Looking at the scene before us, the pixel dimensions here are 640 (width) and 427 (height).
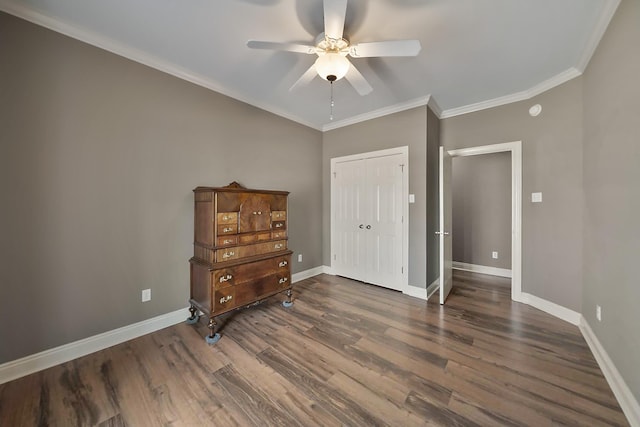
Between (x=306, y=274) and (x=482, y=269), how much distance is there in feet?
10.8

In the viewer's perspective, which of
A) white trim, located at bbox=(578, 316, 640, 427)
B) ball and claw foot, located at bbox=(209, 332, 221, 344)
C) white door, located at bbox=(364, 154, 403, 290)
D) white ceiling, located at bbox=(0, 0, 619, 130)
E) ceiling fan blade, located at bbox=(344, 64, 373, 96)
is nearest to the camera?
white trim, located at bbox=(578, 316, 640, 427)

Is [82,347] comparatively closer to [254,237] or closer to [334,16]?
[254,237]

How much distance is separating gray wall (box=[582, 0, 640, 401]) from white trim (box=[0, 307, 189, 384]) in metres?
3.55

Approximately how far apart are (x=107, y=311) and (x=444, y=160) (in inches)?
154

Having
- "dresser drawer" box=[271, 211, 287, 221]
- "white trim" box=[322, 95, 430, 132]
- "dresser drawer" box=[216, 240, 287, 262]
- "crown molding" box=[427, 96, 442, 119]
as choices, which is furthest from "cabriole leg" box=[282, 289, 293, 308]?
"crown molding" box=[427, 96, 442, 119]

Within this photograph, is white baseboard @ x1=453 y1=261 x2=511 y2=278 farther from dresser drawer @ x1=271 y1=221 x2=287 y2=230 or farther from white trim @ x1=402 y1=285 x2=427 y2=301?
dresser drawer @ x1=271 y1=221 x2=287 y2=230

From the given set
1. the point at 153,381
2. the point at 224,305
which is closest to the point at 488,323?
the point at 224,305

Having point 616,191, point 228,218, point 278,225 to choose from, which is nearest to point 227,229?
point 228,218

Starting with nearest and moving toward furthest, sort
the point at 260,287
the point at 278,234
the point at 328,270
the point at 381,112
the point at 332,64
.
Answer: the point at 332,64
the point at 260,287
the point at 278,234
the point at 381,112
the point at 328,270

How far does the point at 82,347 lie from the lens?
6.18 feet

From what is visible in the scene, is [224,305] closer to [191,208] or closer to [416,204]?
[191,208]

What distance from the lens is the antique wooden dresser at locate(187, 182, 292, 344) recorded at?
87.3 inches

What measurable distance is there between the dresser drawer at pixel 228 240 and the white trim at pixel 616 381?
9.76 ft

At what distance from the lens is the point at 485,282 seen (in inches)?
147
